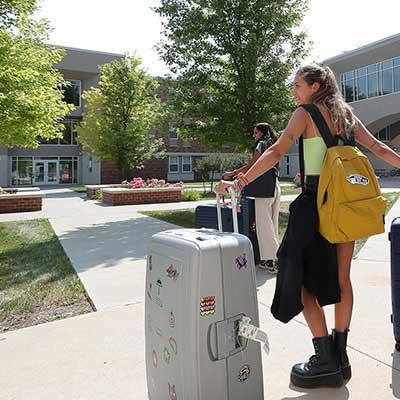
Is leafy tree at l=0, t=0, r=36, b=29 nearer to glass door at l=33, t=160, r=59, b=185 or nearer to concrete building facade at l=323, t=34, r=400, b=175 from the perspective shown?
glass door at l=33, t=160, r=59, b=185

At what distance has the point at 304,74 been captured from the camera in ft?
7.70

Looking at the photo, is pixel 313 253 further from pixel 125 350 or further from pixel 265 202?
pixel 265 202

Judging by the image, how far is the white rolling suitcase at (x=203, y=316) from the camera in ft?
Result: 5.52

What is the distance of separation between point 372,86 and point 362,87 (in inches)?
48.5

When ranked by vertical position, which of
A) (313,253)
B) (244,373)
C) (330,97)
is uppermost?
(330,97)

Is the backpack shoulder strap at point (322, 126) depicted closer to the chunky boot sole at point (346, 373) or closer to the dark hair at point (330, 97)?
the dark hair at point (330, 97)

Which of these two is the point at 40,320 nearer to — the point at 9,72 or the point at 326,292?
the point at 326,292

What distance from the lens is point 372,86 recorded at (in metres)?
35.6

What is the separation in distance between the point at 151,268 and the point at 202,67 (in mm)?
9769

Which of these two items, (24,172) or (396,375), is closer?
(396,375)

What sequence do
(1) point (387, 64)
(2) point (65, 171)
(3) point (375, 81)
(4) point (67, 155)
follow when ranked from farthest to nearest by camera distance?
1. (2) point (65, 171)
2. (4) point (67, 155)
3. (3) point (375, 81)
4. (1) point (387, 64)

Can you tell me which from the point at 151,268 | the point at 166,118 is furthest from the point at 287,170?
the point at 151,268

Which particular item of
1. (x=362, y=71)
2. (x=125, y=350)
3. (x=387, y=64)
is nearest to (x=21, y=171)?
(x=362, y=71)

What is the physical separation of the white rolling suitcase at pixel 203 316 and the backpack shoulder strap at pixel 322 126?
81cm
